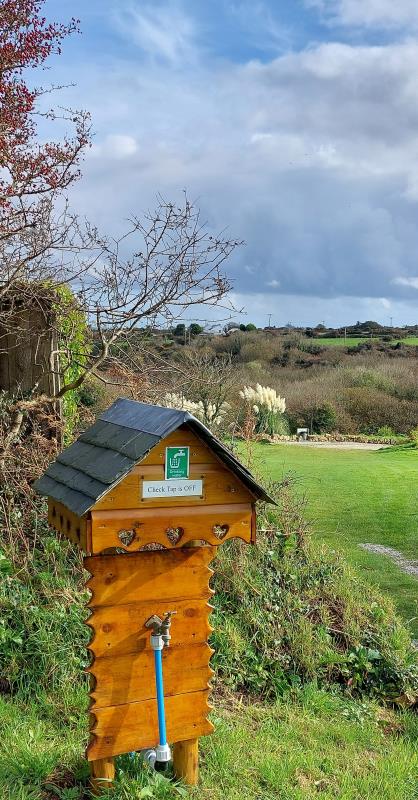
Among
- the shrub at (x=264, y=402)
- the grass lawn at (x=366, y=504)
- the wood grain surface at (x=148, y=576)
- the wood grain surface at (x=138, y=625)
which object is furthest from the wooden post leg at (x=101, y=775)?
the shrub at (x=264, y=402)

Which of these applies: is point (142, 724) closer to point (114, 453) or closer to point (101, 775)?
point (101, 775)

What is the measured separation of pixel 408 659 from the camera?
222 inches

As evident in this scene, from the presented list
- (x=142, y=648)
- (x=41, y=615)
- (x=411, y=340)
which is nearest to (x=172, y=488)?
(x=142, y=648)

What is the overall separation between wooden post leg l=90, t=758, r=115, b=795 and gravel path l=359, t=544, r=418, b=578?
5282 mm

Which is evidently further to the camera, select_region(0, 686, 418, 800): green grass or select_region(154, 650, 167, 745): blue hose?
select_region(0, 686, 418, 800): green grass

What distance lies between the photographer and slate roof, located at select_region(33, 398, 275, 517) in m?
3.10

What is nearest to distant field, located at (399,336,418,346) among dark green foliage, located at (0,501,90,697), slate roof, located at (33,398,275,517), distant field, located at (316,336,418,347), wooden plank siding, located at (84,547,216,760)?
distant field, located at (316,336,418,347)

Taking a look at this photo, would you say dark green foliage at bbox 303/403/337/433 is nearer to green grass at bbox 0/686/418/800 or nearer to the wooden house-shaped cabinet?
green grass at bbox 0/686/418/800

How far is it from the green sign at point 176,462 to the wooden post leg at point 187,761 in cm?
136

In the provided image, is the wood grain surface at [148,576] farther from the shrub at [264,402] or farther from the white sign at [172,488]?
the shrub at [264,402]

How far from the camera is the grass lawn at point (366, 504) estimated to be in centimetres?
787

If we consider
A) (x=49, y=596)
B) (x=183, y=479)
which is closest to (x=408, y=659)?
(x=49, y=596)

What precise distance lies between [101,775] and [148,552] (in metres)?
1.07

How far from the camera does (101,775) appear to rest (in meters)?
3.36
